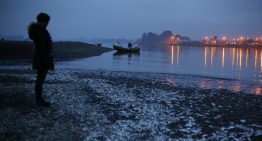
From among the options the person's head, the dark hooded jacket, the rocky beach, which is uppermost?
the person's head

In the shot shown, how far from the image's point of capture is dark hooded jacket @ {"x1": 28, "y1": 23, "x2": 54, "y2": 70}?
386 inches

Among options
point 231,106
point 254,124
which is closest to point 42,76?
point 254,124

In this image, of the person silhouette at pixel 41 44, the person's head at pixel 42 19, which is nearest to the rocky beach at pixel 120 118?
the person silhouette at pixel 41 44

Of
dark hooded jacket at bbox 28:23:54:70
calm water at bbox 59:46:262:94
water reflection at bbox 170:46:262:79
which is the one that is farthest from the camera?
water reflection at bbox 170:46:262:79

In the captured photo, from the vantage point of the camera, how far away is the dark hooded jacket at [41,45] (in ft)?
32.2

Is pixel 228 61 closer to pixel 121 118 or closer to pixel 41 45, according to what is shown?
pixel 121 118

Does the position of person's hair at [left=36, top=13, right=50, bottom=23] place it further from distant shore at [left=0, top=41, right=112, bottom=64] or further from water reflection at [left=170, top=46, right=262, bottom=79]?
water reflection at [left=170, top=46, right=262, bottom=79]

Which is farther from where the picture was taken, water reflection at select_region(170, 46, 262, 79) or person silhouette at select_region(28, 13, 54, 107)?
water reflection at select_region(170, 46, 262, 79)

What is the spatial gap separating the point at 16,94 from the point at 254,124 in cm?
949

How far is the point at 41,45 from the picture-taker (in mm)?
9906

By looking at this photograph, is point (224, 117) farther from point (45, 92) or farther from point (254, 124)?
point (45, 92)

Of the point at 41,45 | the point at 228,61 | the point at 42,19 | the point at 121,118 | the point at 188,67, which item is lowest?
the point at 121,118

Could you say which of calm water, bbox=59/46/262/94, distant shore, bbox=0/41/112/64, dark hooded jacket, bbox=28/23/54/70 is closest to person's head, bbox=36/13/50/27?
dark hooded jacket, bbox=28/23/54/70

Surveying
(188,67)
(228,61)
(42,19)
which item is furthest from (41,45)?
(228,61)
